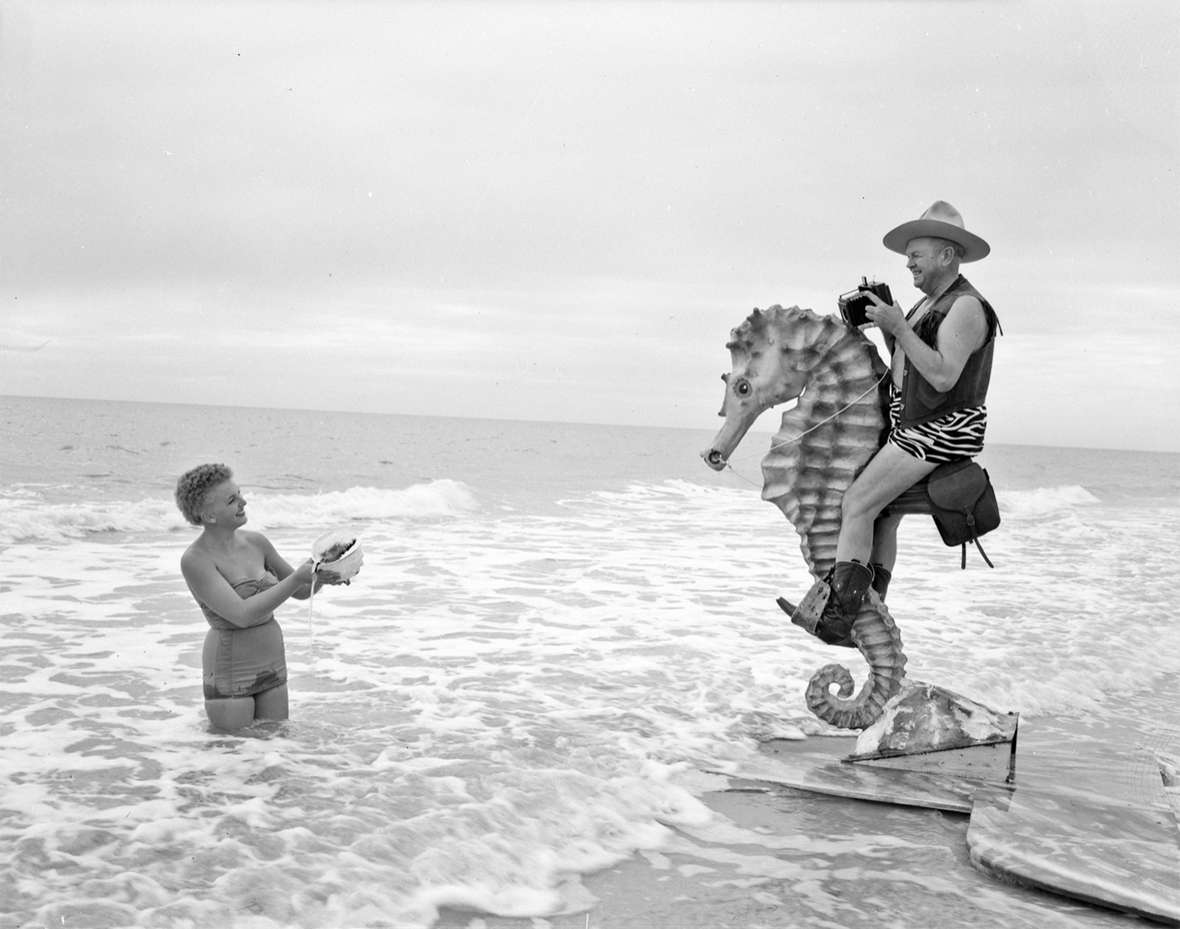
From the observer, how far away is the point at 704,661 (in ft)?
22.9

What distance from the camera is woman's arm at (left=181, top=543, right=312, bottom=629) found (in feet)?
14.5

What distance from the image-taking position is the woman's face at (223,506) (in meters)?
4.51

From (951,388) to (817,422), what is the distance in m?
0.60

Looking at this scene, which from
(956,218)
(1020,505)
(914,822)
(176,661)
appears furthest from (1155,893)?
(1020,505)

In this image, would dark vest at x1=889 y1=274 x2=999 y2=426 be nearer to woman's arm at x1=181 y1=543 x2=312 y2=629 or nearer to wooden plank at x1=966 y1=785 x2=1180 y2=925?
wooden plank at x1=966 y1=785 x2=1180 y2=925

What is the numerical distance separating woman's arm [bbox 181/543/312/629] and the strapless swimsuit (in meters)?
0.09

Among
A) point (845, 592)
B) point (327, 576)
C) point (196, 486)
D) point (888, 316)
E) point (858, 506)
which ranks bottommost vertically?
point (327, 576)

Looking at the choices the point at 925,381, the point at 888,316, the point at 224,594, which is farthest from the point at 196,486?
the point at 925,381

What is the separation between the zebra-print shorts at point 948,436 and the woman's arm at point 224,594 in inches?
96.5

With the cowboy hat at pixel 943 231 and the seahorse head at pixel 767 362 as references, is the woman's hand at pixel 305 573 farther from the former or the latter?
the cowboy hat at pixel 943 231

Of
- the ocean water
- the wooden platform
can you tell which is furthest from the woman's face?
the wooden platform

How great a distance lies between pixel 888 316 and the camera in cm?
415

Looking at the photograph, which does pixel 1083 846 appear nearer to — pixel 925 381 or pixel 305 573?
pixel 925 381

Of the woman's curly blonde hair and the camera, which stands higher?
the camera
